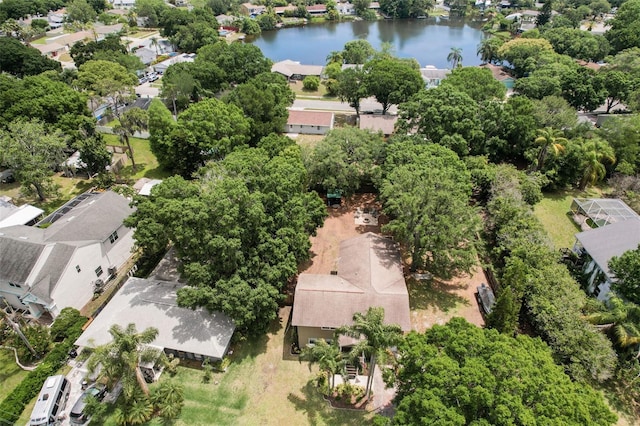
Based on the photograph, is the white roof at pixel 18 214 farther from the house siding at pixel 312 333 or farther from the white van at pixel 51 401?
the house siding at pixel 312 333

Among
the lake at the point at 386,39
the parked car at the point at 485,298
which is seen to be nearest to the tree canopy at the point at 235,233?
the parked car at the point at 485,298

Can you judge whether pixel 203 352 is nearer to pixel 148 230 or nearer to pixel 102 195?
pixel 148 230

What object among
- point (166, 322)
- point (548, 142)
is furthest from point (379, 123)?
point (166, 322)

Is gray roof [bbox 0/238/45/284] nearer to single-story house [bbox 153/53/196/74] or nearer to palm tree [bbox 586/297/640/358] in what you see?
palm tree [bbox 586/297/640/358]

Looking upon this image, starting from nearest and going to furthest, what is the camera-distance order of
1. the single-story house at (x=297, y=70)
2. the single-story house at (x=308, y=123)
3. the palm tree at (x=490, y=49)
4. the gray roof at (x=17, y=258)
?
the gray roof at (x=17, y=258) < the single-story house at (x=308, y=123) < the single-story house at (x=297, y=70) < the palm tree at (x=490, y=49)

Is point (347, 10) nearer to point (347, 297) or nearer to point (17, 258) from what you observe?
point (347, 297)
